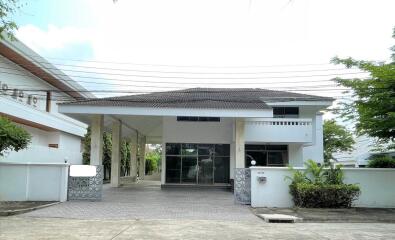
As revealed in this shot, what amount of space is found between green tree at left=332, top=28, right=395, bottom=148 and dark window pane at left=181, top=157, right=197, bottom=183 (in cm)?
1281

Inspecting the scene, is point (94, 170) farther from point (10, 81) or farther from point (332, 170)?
point (10, 81)

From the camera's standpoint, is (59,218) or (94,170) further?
(94,170)

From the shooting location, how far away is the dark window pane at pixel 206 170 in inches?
1182

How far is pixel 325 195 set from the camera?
17.5 metres

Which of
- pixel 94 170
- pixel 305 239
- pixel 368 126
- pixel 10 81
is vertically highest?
pixel 10 81

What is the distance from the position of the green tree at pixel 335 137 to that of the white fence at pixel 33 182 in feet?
106

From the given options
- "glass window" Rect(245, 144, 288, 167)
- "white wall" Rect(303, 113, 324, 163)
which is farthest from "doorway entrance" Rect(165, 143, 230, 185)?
"white wall" Rect(303, 113, 324, 163)

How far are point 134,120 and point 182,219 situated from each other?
1624 centimetres

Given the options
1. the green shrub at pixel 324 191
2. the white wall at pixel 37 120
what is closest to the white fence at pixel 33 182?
the white wall at pixel 37 120

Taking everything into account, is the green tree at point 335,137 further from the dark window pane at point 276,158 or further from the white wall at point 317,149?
the dark window pane at point 276,158

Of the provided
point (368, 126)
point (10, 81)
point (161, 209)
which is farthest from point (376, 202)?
point (10, 81)

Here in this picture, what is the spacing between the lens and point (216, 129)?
2991cm

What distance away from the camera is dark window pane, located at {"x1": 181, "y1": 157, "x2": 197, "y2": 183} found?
98.4 ft

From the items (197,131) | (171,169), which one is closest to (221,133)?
(197,131)
